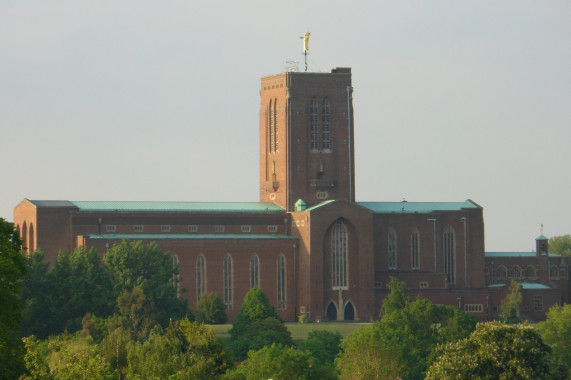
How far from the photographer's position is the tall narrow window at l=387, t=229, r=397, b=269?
497ft

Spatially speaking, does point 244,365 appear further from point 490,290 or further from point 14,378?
point 490,290

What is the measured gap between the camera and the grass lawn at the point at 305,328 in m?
131

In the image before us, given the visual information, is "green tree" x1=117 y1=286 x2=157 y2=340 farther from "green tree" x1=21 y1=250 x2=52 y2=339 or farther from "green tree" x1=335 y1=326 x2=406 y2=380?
"green tree" x1=335 y1=326 x2=406 y2=380

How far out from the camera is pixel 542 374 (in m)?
86.6

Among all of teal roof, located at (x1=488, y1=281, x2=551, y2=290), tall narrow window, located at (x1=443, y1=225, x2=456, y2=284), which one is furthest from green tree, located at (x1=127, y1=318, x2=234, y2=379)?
teal roof, located at (x1=488, y1=281, x2=551, y2=290)

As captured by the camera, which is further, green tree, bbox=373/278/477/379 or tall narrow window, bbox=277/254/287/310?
tall narrow window, bbox=277/254/287/310

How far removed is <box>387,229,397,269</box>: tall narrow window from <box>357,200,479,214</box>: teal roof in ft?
6.99

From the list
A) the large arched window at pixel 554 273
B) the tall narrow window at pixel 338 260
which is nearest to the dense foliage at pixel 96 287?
the tall narrow window at pixel 338 260

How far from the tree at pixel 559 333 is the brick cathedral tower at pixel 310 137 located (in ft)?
80.1

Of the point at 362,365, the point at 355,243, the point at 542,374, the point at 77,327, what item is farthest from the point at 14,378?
the point at 355,243

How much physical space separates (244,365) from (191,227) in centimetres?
4793

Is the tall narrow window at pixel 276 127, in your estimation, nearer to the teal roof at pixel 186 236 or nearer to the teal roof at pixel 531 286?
the teal roof at pixel 186 236

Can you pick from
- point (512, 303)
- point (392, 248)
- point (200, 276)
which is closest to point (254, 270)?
point (200, 276)

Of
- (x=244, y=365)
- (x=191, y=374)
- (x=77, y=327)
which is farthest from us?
(x=77, y=327)
